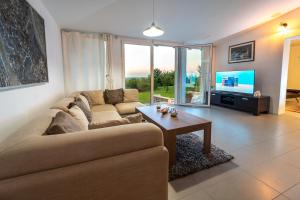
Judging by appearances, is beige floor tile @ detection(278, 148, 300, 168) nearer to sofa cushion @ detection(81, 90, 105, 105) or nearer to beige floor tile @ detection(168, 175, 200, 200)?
beige floor tile @ detection(168, 175, 200, 200)

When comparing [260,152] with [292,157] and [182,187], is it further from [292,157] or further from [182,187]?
[182,187]

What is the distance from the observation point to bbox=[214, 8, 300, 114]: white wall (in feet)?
13.0

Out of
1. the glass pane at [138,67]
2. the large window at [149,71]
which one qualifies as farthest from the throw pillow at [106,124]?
the glass pane at [138,67]

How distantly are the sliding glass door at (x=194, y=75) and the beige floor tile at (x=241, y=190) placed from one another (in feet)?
12.9

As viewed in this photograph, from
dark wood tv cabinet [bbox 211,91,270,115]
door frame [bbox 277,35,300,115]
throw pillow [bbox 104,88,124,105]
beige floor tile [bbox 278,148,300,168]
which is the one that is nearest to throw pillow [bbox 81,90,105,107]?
throw pillow [bbox 104,88,124,105]

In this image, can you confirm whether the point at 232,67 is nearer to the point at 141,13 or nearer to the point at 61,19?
the point at 141,13

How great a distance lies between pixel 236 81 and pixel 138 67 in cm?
315

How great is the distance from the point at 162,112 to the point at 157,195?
5.51ft

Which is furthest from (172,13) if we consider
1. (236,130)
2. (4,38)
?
(4,38)

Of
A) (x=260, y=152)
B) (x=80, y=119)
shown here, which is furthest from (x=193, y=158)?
(x=80, y=119)

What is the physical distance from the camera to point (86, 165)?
972mm

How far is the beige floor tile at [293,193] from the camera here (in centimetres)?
147

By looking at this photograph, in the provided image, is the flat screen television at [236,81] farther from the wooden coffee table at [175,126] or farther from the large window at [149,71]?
the wooden coffee table at [175,126]

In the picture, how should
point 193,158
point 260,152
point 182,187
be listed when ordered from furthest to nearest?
point 260,152 → point 193,158 → point 182,187
